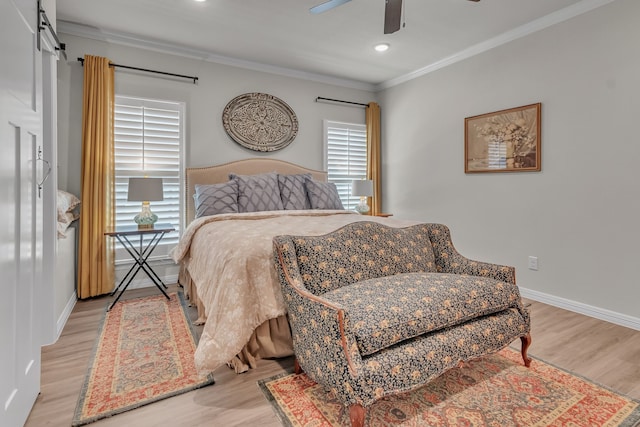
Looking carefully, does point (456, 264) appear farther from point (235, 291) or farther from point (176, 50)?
point (176, 50)

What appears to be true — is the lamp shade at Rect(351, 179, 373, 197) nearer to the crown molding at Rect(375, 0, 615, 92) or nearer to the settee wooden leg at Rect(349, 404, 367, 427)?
the crown molding at Rect(375, 0, 615, 92)

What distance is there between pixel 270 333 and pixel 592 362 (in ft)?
6.55

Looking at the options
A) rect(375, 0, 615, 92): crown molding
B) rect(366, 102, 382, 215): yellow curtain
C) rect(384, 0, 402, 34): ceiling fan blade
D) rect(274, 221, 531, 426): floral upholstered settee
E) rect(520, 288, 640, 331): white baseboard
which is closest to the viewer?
rect(274, 221, 531, 426): floral upholstered settee

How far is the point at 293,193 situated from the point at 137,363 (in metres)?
2.17

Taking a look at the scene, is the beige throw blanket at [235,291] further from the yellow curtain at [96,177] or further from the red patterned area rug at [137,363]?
the yellow curtain at [96,177]

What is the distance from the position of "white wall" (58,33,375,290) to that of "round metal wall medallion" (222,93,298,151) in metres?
0.08

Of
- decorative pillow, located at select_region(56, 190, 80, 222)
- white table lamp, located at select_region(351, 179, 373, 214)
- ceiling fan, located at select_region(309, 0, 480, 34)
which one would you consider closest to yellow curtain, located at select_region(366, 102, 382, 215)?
white table lamp, located at select_region(351, 179, 373, 214)

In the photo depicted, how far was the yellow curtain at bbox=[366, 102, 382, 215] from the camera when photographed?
5.01 m

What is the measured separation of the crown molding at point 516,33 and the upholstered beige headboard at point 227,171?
6.43ft

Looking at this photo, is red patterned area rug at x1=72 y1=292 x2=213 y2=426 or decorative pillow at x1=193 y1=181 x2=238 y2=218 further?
decorative pillow at x1=193 y1=181 x2=238 y2=218

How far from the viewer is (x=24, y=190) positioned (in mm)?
1524

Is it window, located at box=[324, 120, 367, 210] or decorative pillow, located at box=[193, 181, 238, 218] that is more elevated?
window, located at box=[324, 120, 367, 210]

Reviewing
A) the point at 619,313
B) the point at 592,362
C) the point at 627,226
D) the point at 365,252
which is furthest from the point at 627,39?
the point at 365,252

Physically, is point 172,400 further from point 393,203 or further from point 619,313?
point 393,203
